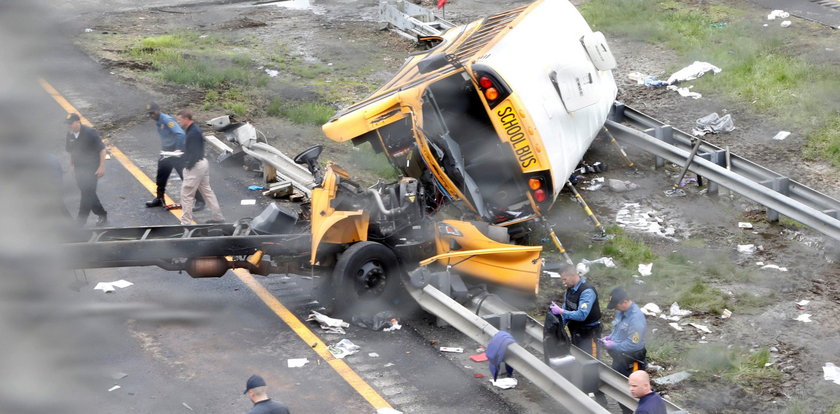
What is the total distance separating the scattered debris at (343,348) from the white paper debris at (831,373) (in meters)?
2.75

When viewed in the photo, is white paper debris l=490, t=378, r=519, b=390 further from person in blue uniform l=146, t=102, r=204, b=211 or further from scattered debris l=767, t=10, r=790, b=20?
scattered debris l=767, t=10, r=790, b=20

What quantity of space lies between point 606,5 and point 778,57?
2.43 meters

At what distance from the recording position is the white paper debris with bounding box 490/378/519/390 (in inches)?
219

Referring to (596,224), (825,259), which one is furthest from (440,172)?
(825,259)

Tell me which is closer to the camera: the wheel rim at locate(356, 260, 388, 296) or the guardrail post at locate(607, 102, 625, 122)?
the wheel rim at locate(356, 260, 388, 296)

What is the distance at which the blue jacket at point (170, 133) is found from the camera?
7.63 m

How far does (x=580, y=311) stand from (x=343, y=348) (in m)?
1.52

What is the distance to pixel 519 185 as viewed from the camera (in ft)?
22.7

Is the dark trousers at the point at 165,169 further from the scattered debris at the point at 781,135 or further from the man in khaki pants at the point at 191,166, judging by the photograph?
the scattered debris at the point at 781,135

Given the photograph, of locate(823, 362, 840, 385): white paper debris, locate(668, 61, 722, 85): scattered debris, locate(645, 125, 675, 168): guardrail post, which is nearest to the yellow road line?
locate(823, 362, 840, 385): white paper debris

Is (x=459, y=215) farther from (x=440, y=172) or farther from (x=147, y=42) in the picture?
(x=147, y=42)

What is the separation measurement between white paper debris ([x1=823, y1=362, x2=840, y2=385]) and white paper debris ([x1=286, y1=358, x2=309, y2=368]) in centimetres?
303

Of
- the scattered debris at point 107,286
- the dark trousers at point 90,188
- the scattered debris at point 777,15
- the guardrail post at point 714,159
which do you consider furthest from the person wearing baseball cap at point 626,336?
the scattered debris at point 777,15

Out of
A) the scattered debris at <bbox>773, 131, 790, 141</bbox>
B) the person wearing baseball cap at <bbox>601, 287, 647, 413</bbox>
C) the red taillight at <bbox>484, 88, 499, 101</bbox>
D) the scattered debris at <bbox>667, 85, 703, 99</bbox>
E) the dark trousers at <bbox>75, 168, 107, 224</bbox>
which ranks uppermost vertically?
the red taillight at <bbox>484, 88, 499, 101</bbox>
